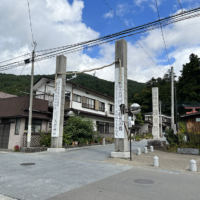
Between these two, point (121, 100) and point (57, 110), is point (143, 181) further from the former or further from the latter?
point (57, 110)

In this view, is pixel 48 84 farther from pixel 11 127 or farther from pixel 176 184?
pixel 176 184

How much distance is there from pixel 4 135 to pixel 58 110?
237 inches

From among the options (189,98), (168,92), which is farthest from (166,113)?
(189,98)

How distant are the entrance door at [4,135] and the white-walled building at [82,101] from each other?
3653 millimetres

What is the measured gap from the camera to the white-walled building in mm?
21364

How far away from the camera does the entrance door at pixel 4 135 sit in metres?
16.5

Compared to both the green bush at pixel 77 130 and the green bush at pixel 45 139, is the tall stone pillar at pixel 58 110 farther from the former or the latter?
the green bush at pixel 77 130

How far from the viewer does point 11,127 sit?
16453 millimetres

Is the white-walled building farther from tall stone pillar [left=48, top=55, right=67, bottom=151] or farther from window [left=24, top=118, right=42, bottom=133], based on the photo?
tall stone pillar [left=48, top=55, right=67, bottom=151]

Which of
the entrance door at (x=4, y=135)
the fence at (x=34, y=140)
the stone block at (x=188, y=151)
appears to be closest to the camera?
the stone block at (x=188, y=151)

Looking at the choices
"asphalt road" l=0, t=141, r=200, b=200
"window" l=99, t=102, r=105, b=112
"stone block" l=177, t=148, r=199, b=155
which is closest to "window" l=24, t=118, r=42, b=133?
"asphalt road" l=0, t=141, r=200, b=200

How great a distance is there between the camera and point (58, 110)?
15195 mm

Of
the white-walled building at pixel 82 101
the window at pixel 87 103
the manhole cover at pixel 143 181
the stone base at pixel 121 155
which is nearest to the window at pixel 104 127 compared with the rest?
the white-walled building at pixel 82 101

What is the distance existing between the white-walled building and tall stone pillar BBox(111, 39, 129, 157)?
8987 mm
